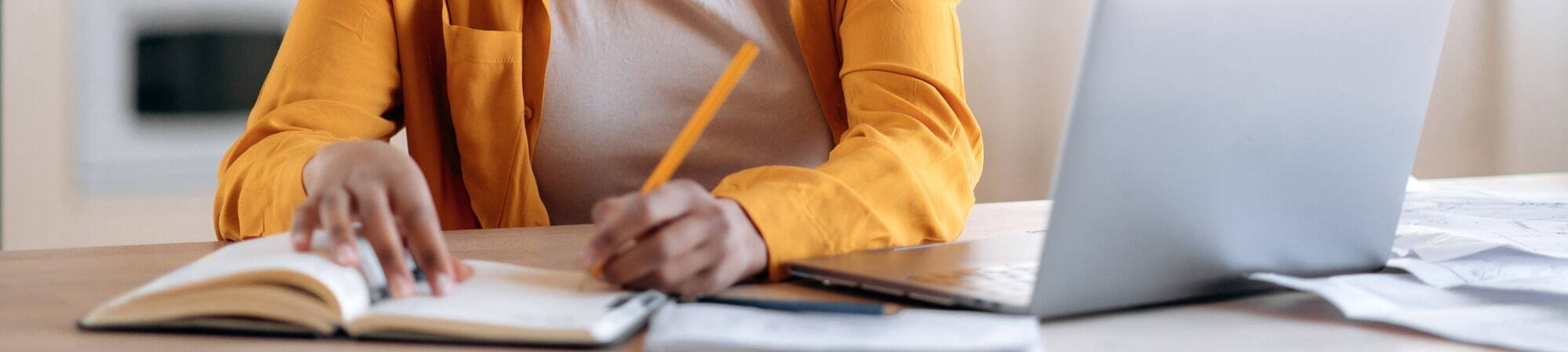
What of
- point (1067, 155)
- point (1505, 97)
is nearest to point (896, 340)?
point (1067, 155)

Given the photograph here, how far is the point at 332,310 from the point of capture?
0.52 m

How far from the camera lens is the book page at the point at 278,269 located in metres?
0.53

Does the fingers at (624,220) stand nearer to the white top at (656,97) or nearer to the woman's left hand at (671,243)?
the woman's left hand at (671,243)

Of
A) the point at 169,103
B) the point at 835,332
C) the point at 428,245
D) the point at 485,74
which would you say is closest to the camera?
the point at 835,332

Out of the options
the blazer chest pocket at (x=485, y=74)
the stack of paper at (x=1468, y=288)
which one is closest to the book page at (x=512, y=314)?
the stack of paper at (x=1468, y=288)

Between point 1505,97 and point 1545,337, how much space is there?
226 cm

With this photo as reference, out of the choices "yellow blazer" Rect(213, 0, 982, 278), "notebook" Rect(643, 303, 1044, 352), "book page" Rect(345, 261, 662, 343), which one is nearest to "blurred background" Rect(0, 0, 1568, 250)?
"yellow blazer" Rect(213, 0, 982, 278)

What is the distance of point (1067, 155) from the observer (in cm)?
50

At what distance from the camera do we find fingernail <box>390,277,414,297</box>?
1.85ft

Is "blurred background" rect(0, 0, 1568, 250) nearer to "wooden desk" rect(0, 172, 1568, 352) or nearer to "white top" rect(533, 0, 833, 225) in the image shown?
"white top" rect(533, 0, 833, 225)

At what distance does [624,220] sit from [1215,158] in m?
0.29

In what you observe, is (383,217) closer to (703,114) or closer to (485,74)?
(703,114)

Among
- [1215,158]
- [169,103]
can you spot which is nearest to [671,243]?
[1215,158]

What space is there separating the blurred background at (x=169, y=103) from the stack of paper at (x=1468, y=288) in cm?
182
